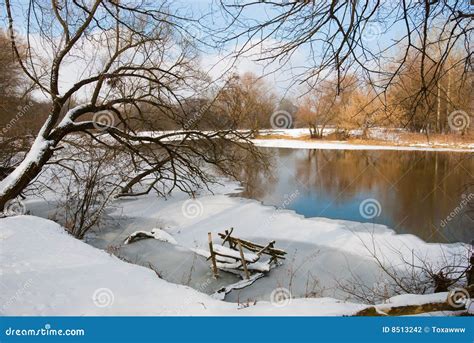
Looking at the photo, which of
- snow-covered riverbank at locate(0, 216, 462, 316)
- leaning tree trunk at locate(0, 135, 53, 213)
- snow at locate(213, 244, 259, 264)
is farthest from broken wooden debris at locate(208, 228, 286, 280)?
leaning tree trunk at locate(0, 135, 53, 213)

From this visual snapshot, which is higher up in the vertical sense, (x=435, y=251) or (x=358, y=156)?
(x=358, y=156)

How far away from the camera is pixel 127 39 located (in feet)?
25.1

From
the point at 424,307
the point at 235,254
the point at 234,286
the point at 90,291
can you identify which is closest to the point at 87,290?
the point at 90,291

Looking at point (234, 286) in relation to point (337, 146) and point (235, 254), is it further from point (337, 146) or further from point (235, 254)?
point (337, 146)

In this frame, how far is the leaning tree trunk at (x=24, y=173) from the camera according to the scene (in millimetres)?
6012

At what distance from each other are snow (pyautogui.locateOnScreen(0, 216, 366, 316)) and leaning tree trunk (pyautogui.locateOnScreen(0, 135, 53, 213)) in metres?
0.86

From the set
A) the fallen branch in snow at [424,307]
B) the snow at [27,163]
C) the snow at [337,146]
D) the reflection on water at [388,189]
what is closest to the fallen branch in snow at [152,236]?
the snow at [27,163]

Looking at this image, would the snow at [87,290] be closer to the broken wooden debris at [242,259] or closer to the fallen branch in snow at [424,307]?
the fallen branch in snow at [424,307]

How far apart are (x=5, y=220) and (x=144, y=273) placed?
2.68 meters

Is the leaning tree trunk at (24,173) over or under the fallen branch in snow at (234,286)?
over

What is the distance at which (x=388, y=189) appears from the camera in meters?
15.9

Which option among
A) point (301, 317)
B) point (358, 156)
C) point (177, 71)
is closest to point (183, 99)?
point (177, 71)

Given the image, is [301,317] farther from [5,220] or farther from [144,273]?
[5,220]

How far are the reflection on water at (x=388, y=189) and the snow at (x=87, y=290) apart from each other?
20.0ft
